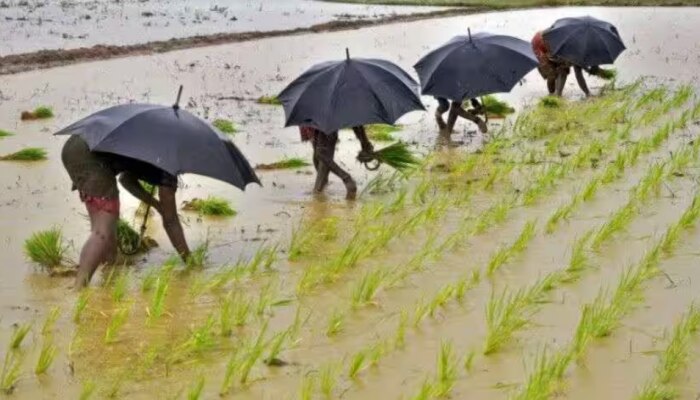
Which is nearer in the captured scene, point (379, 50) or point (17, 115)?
point (17, 115)

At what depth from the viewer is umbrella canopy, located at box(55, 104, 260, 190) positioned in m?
5.56

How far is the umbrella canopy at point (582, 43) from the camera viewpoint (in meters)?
12.5

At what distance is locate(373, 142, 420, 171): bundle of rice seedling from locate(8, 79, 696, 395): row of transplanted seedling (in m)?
0.19

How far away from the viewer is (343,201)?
8062mm

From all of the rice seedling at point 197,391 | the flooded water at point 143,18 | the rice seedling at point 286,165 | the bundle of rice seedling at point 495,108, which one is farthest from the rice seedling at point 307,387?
the flooded water at point 143,18

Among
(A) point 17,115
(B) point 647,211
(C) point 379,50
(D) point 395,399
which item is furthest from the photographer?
(C) point 379,50

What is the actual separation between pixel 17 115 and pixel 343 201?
181 inches

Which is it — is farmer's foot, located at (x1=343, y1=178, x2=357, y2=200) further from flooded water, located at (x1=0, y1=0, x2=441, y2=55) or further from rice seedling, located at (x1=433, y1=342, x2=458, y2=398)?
flooded water, located at (x1=0, y1=0, x2=441, y2=55)

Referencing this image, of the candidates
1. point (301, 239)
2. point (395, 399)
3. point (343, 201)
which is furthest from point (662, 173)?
point (395, 399)

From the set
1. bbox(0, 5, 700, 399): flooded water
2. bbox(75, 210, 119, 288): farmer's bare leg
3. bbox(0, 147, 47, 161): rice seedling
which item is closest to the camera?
bbox(0, 5, 700, 399): flooded water

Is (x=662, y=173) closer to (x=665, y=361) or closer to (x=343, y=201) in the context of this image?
(x=343, y=201)

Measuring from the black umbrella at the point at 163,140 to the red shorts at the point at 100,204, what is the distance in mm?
321

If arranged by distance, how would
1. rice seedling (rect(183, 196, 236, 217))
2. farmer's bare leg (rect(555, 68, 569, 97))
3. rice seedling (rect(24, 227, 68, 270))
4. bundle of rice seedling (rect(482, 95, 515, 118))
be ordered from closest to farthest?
rice seedling (rect(24, 227, 68, 270)), rice seedling (rect(183, 196, 236, 217)), bundle of rice seedling (rect(482, 95, 515, 118)), farmer's bare leg (rect(555, 68, 569, 97))

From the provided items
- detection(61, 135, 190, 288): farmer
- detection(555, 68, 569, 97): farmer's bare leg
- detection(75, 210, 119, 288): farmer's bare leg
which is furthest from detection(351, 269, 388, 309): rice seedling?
detection(555, 68, 569, 97): farmer's bare leg
